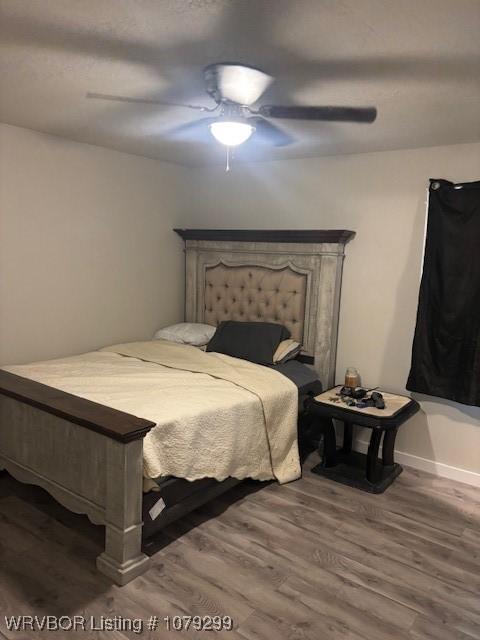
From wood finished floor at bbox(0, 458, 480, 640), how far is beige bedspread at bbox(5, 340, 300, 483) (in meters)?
0.31

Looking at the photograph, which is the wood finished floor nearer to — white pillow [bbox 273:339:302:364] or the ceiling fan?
white pillow [bbox 273:339:302:364]

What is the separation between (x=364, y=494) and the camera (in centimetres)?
313

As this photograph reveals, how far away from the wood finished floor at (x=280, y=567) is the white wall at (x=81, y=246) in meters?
1.13

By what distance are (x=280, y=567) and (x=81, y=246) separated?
2603 mm

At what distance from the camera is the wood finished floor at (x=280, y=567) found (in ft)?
6.70

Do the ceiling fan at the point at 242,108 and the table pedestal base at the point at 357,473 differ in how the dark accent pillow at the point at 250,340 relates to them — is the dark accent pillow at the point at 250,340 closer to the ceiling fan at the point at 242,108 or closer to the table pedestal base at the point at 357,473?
the table pedestal base at the point at 357,473

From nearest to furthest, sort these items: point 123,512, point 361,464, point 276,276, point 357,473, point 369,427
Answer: point 123,512 < point 369,427 < point 357,473 < point 361,464 < point 276,276

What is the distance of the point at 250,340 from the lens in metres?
3.74

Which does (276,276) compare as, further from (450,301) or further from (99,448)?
(99,448)

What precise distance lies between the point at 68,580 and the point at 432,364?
2501 mm

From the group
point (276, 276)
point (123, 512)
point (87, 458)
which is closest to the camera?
point (123, 512)

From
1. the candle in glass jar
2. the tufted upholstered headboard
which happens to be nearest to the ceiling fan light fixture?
the tufted upholstered headboard

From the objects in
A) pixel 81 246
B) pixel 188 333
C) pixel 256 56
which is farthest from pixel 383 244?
pixel 81 246

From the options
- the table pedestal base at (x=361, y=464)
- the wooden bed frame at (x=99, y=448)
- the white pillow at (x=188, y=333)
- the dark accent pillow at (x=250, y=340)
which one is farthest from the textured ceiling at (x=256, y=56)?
the table pedestal base at (x=361, y=464)
